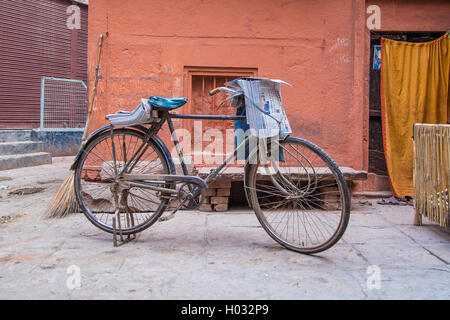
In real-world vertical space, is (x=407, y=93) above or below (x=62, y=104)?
below

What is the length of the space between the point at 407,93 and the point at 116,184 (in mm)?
4081

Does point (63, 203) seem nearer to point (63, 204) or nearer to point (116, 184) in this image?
point (63, 204)

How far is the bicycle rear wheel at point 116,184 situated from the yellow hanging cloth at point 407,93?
10.6ft

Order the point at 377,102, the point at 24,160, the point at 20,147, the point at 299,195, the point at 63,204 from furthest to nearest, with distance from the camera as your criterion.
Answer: the point at 20,147 → the point at 24,160 → the point at 377,102 → the point at 63,204 → the point at 299,195

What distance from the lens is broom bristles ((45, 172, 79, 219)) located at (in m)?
4.54

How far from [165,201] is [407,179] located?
364 centimetres

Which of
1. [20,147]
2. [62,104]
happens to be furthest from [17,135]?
[62,104]

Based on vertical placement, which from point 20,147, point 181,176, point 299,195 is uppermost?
point 20,147

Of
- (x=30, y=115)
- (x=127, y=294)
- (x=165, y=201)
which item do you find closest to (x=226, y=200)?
(x=165, y=201)

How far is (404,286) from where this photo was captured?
271cm

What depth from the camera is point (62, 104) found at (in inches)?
418

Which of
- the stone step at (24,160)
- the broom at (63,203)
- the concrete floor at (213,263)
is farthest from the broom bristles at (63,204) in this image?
the stone step at (24,160)

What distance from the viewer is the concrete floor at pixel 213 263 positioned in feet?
8.57

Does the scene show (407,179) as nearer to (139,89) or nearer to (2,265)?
(139,89)
